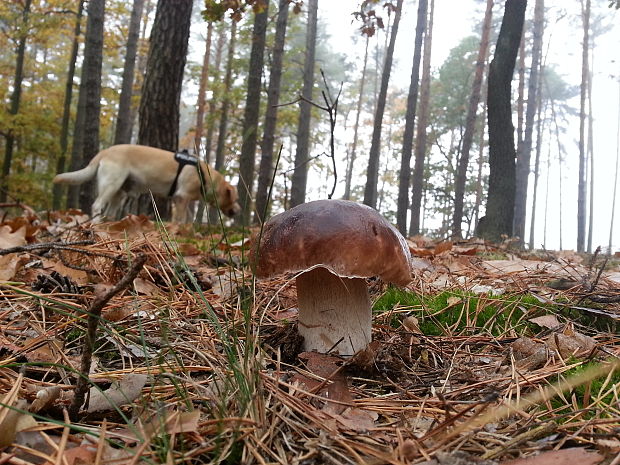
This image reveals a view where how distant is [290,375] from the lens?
1.41 m

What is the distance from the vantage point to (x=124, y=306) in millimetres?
1785

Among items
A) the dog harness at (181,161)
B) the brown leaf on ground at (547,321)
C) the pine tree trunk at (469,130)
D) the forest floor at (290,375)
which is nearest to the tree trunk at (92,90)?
the dog harness at (181,161)

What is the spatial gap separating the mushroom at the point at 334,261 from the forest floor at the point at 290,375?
11 centimetres

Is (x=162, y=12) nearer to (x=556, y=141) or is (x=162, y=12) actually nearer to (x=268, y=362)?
(x=268, y=362)

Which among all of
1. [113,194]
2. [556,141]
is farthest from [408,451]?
[556,141]

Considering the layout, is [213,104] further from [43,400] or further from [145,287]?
[43,400]

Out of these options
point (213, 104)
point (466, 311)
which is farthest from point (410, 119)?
point (466, 311)

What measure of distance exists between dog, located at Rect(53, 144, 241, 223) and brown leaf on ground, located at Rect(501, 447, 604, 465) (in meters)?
5.75

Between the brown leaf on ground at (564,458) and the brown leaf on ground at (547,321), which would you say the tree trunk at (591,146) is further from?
the brown leaf on ground at (564,458)

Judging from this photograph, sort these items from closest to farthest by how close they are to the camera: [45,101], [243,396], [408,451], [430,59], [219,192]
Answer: [408,451]
[243,396]
[219,192]
[45,101]
[430,59]

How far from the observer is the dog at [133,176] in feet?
20.8

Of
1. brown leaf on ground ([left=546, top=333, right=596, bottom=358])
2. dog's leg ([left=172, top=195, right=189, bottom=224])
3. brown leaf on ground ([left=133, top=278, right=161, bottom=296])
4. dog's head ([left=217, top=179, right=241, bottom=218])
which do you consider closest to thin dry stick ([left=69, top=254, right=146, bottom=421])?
brown leaf on ground ([left=133, top=278, right=161, bottom=296])

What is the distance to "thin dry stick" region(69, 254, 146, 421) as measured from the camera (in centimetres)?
82

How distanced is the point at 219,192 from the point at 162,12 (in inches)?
114
